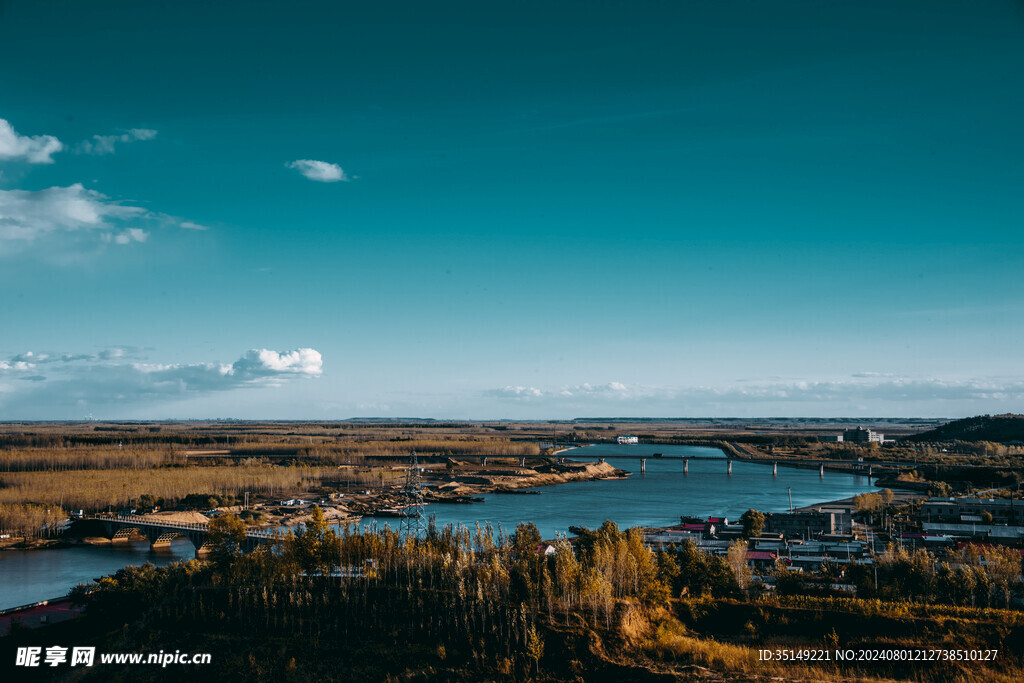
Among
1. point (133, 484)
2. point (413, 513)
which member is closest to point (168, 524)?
point (413, 513)

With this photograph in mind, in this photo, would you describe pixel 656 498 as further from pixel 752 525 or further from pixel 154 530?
pixel 154 530

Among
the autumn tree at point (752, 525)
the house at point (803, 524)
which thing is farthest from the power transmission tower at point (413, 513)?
the house at point (803, 524)

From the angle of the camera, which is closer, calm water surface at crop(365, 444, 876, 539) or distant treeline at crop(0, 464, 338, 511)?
calm water surface at crop(365, 444, 876, 539)

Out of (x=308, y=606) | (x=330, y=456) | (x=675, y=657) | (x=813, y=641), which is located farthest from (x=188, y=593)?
(x=330, y=456)

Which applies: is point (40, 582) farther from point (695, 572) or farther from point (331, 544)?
point (695, 572)

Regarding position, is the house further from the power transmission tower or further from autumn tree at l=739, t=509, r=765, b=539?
the power transmission tower

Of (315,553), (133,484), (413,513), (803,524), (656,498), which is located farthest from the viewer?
(656,498)

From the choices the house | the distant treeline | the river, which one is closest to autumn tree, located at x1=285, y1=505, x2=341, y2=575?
the river
